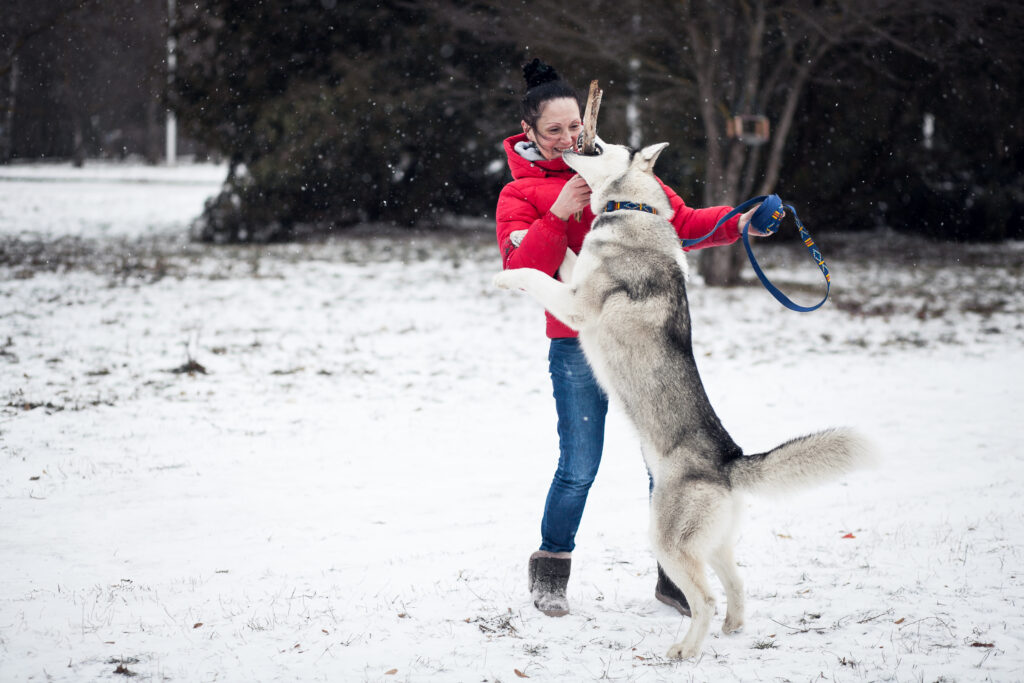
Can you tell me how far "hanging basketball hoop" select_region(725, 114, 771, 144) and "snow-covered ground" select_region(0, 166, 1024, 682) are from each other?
2.58 meters

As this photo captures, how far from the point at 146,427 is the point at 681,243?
194 inches

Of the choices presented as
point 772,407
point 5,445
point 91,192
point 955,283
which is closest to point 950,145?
point 955,283

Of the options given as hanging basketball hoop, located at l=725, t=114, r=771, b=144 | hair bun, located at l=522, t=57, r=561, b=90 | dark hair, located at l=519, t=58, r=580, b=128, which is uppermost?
hanging basketball hoop, located at l=725, t=114, r=771, b=144

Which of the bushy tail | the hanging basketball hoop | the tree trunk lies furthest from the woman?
the tree trunk

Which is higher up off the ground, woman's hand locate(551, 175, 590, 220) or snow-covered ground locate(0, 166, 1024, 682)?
woman's hand locate(551, 175, 590, 220)

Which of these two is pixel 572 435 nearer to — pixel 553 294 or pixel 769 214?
pixel 553 294

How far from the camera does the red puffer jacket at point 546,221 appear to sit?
360 cm

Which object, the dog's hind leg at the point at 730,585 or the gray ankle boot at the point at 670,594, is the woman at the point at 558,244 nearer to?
the gray ankle boot at the point at 670,594

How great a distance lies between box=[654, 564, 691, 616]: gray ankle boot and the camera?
401cm

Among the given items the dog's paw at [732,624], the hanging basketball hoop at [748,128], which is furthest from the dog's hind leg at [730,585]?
the hanging basketball hoop at [748,128]

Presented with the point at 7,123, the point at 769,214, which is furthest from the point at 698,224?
the point at 7,123

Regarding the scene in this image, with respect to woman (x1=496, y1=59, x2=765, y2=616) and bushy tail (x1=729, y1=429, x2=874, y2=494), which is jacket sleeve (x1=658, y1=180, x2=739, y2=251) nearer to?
woman (x1=496, y1=59, x2=765, y2=616)

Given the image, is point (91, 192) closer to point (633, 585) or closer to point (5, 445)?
point (5, 445)

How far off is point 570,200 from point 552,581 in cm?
176
